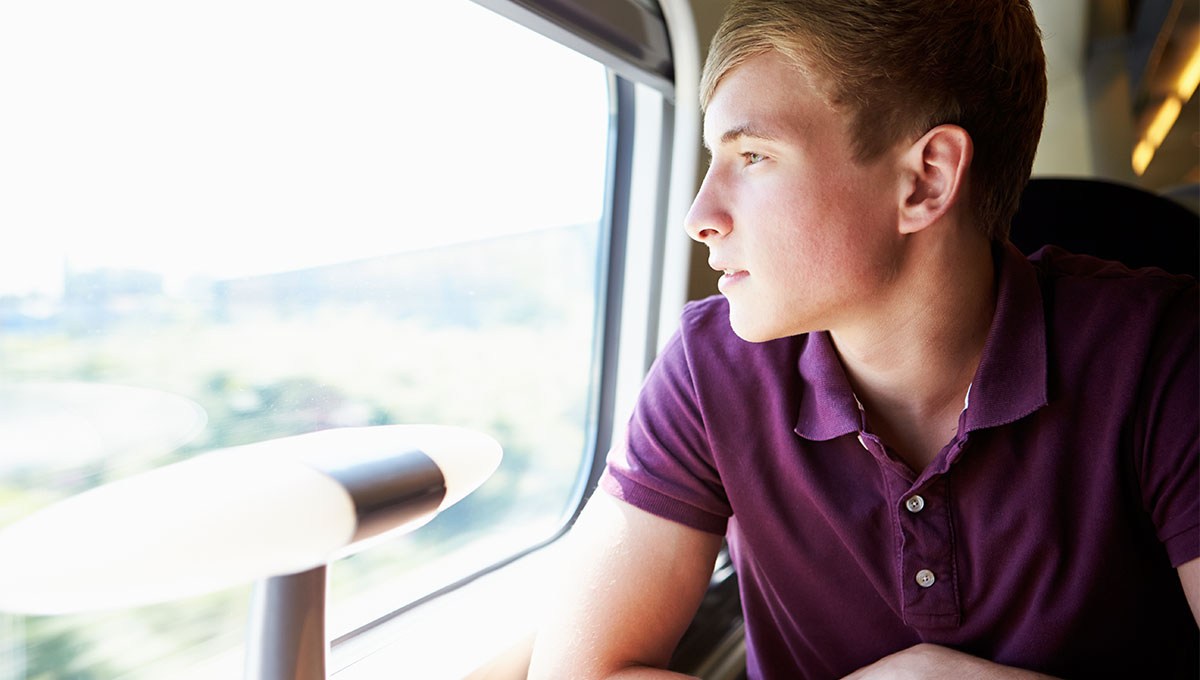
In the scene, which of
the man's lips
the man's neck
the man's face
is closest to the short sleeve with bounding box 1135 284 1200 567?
the man's neck

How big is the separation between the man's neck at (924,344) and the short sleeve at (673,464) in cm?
25

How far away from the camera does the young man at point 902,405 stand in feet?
3.49

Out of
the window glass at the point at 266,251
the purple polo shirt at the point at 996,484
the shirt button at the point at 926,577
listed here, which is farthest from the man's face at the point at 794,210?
the window glass at the point at 266,251

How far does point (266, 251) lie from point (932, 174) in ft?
3.28

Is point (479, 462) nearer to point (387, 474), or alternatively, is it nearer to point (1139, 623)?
point (387, 474)

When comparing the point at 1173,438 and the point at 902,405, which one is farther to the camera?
the point at 902,405

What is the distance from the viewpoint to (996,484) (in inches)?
42.6

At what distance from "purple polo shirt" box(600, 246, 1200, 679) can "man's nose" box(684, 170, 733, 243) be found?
20cm

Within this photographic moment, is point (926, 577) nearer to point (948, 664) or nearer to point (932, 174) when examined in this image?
point (948, 664)

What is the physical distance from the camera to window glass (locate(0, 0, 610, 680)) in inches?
38.1

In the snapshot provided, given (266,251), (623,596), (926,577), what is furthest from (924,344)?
(266,251)

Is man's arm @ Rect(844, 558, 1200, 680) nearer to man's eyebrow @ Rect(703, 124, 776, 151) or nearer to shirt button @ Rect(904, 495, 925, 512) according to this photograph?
shirt button @ Rect(904, 495, 925, 512)

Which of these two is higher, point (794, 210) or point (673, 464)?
point (794, 210)

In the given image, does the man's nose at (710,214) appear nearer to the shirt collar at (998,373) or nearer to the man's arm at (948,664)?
the shirt collar at (998,373)
